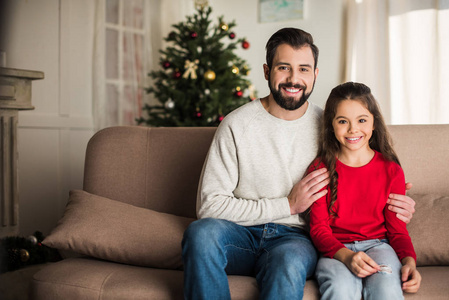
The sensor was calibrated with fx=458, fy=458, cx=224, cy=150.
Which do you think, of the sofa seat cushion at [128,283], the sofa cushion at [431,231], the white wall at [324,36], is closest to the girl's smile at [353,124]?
the sofa cushion at [431,231]

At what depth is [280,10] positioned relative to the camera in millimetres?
4746

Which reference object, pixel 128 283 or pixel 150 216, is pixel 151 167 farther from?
pixel 128 283

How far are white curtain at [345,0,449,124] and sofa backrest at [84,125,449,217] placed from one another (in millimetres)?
2268

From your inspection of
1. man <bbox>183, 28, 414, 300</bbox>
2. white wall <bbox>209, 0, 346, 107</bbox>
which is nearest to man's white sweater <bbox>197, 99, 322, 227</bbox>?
man <bbox>183, 28, 414, 300</bbox>

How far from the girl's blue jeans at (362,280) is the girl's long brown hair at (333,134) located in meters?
0.23

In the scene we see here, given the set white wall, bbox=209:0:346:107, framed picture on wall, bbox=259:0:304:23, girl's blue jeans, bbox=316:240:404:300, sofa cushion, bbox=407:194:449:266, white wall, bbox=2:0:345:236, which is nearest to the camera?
girl's blue jeans, bbox=316:240:404:300

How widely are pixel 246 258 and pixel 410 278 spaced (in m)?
0.51

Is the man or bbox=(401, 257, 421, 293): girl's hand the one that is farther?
the man

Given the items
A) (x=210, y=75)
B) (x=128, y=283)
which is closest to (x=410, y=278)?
(x=128, y=283)

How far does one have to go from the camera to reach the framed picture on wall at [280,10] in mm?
4648

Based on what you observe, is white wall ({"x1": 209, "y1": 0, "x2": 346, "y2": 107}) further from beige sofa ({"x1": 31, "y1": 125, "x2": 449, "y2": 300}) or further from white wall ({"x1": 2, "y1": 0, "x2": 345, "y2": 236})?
beige sofa ({"x1": 31, "y1": 125, "x2": 449, "y2": 300})

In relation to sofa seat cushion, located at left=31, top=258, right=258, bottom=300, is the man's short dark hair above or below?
above

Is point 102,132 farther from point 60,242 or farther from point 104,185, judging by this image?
point 60,242

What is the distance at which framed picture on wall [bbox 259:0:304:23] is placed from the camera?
465 cm
